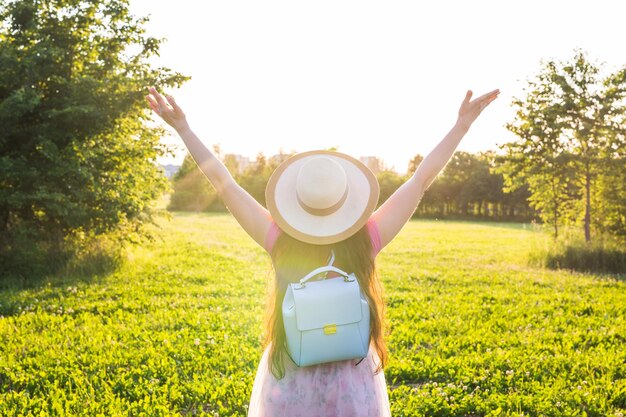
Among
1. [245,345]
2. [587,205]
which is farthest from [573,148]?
[245,345]

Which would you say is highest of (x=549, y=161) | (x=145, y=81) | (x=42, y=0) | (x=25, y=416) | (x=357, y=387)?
(x=42, y=0)

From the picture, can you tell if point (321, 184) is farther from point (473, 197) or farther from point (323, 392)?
point (473, 197)

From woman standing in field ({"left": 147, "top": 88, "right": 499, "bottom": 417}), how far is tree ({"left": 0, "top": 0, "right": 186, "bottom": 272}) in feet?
32.9

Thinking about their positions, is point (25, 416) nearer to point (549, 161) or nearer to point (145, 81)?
point (145, 81)

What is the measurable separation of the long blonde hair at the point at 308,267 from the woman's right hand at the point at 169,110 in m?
0.85

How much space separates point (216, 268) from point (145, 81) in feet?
18.0

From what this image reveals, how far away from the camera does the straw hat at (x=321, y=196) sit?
2.42 metres

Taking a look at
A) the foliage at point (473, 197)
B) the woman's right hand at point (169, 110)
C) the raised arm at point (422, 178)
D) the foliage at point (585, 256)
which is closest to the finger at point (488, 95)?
the raised arm at point (422, 178)

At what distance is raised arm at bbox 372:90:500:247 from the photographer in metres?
2.74

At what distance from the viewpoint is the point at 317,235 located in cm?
243

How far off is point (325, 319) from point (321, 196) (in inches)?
22.6

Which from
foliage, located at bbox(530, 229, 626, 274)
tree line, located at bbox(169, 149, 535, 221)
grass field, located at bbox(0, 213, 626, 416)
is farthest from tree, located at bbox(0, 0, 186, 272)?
tree line, located at bbox(169, 149, 535, 221)

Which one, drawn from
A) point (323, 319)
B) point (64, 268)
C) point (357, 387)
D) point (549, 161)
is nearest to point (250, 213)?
point (323, 319)

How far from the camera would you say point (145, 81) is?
41.8 feet
